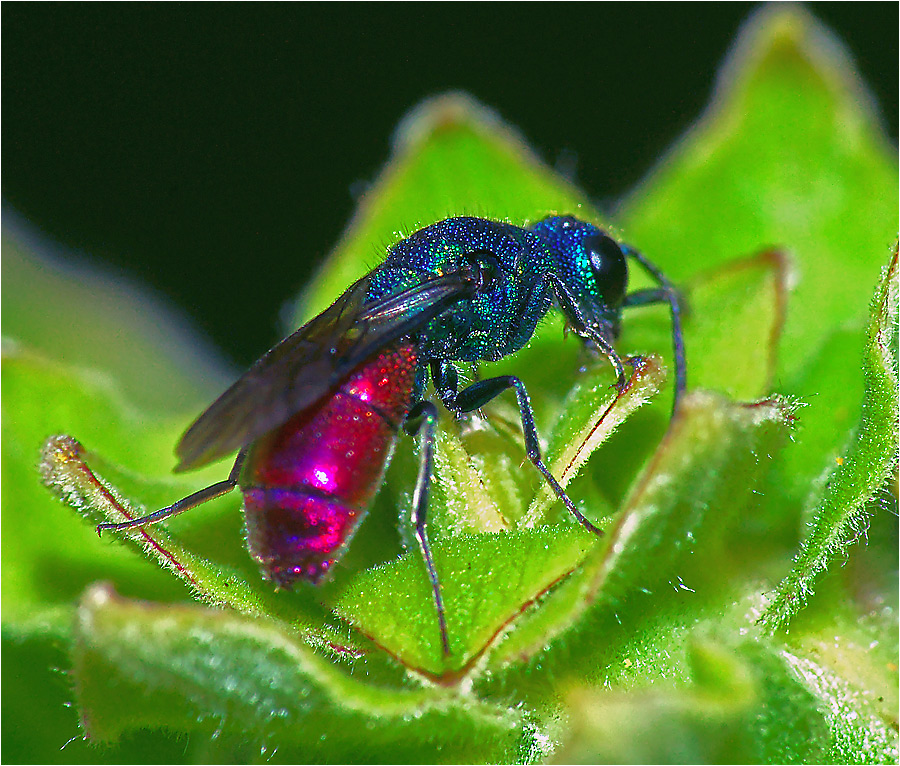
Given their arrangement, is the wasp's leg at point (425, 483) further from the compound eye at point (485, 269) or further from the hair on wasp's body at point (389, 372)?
the compound eye at point (485, 269)

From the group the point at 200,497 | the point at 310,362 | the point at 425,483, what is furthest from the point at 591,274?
the point at 200,497

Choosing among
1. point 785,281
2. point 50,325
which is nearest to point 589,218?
point 785,281

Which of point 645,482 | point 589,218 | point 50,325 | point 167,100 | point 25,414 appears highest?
point 167,100

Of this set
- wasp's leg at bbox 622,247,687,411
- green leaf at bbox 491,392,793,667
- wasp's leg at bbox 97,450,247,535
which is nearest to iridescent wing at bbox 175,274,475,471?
wasp's leg at bbox 97,450,247,535

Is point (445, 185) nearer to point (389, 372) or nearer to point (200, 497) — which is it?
point (389, 372)

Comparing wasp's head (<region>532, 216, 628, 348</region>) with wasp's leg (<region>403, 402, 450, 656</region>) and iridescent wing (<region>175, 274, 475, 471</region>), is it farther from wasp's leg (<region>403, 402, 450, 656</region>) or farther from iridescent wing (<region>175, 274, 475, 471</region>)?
wasp's leg (<region>403, 402, 450, 656</region>)

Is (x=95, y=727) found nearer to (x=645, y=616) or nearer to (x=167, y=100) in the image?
(x=645, y=616)
